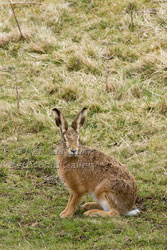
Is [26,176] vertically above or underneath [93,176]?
underneath

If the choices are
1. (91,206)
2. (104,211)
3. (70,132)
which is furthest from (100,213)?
(70,132)

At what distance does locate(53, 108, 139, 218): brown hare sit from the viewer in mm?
5930

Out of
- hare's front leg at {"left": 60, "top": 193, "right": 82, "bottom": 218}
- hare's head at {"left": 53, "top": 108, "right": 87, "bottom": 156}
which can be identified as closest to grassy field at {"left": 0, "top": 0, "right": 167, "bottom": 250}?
hare's front leg at {"left": 60, "top": 193, "right": 82, "bottom": 218}

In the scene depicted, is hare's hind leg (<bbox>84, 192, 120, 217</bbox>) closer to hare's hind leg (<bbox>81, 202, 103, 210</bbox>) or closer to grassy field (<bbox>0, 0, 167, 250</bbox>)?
grassy field (<bbox>0, 0, 167, 250</bbox>)

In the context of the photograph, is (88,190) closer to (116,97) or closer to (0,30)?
(116,97)

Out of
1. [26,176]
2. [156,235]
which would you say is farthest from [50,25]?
[156,235]

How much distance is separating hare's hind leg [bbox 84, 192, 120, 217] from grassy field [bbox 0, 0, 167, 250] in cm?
12

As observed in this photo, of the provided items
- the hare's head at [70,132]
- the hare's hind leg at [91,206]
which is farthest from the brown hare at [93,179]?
the hare's hind leg at [91,206]

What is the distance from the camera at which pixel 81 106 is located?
30.4 ft

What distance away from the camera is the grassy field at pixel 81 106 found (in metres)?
5.70

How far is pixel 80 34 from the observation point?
39.0 ft

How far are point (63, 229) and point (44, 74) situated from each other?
532cm

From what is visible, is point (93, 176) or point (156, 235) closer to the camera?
point (156, 235)

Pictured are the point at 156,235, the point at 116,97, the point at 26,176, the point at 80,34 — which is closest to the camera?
the point at 156,235
